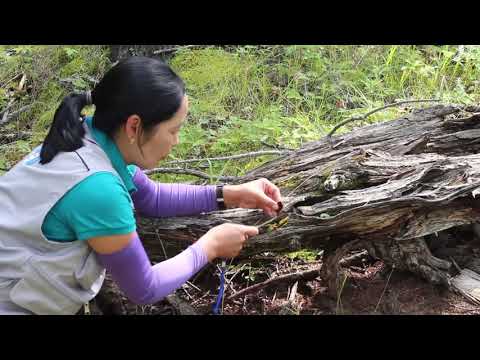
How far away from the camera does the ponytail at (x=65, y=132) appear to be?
5.40 feet

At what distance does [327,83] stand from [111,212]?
310 centimetres

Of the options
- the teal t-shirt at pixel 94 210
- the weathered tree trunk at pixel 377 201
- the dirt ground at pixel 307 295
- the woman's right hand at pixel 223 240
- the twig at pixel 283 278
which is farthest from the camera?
the twig at pixel 283 278

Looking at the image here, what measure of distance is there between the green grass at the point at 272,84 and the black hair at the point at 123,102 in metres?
1.83

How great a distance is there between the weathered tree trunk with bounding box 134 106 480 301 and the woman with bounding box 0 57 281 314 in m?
0.43

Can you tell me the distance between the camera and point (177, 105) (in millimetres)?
1662

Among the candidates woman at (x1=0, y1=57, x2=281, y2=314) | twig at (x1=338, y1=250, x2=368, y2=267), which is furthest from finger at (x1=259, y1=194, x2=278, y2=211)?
twig at (x1=338, y1=250, x2=368, y2=267)

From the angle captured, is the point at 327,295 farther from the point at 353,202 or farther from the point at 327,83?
the point at 327,83

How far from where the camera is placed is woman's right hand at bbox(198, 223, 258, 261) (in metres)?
1.83

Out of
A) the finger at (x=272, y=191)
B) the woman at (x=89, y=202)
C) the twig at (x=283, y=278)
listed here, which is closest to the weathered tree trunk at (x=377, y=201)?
the finger at (x=272, y=191)

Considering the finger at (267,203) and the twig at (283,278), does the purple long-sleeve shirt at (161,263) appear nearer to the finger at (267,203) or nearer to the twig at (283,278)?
the finger at (267,203)

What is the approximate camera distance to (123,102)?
1.61m

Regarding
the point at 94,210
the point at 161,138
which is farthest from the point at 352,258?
the point at 94,210

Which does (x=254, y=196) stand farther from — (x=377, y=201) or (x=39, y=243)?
(x=39, y=243)

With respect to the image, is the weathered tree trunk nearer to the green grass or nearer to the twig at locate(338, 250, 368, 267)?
the twig at locate(338, 250, 368, 267)
